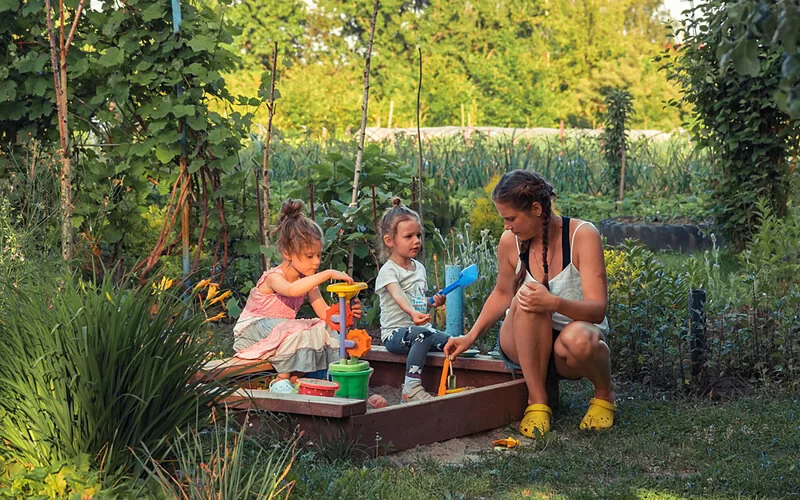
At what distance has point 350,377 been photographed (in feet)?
13.1

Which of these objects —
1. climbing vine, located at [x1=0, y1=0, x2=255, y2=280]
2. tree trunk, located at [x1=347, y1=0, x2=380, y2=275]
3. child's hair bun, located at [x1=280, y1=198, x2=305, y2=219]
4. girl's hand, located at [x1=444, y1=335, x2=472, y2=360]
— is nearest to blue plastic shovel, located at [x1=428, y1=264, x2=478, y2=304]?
girl's hand, located at [x1=444, y1=335, x2=472, y2=360]

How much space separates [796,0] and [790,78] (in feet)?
0.65

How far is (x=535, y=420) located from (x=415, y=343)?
802 mm

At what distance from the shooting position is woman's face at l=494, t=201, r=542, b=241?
4.25m

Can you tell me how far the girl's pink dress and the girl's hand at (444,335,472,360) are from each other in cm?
54

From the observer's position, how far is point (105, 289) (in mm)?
3213

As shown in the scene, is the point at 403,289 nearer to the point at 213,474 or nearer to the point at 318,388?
the point at 318,388

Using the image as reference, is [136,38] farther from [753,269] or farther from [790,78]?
[790,78]

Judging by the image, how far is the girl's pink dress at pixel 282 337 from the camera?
4.55 meters

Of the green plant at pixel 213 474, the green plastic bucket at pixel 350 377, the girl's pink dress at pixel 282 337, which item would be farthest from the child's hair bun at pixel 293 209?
the green plant at pixel 213 474

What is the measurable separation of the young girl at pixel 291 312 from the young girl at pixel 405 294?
340 millimetres

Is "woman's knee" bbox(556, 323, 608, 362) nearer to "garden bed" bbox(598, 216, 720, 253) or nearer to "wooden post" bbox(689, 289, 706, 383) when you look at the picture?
"wooden post" bbox(689, 289, 706, 383)

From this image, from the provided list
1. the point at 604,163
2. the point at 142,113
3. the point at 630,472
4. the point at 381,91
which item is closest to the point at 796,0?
Answer: the point at 630,472

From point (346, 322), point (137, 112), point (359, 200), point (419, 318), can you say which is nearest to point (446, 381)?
point (419, 318)
